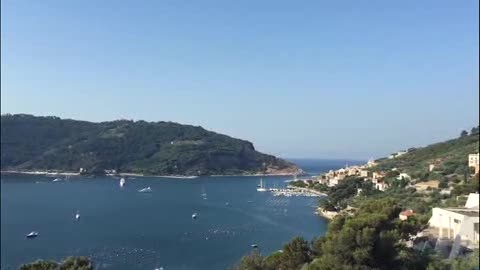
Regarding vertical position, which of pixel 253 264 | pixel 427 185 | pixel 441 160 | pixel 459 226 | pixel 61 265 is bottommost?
pixel 253 264

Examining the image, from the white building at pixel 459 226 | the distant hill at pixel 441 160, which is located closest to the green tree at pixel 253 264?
the white building at pixel 459 226

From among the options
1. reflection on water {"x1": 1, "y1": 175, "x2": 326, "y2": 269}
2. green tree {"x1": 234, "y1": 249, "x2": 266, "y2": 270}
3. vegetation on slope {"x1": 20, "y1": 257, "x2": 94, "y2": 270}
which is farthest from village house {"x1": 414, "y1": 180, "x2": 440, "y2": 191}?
vegetation on slope {"x1": 20, "y1": 257, "x2": 94, "y2": 270}

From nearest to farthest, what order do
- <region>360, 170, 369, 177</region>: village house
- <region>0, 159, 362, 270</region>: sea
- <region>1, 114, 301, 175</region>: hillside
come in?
1. <region>0, 159, 362, 270</region>: sea
2. <region>360, 170, 369, 177</region>: village house
3. <region>1, 114, 301, 175</region>: hillside

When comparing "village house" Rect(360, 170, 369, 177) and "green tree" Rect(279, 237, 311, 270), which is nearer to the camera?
"green tree" Rect(279, 237, 311, 270)

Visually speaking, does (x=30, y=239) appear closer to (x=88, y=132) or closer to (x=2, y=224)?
(x=2, y=224)

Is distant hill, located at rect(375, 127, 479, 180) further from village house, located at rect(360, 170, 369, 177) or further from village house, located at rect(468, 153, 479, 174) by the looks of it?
A: village house, located at rect(360, 170, 369, 177)

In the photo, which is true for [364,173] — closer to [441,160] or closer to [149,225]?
[441,160]

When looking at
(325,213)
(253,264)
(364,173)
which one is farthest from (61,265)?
(364,173)
